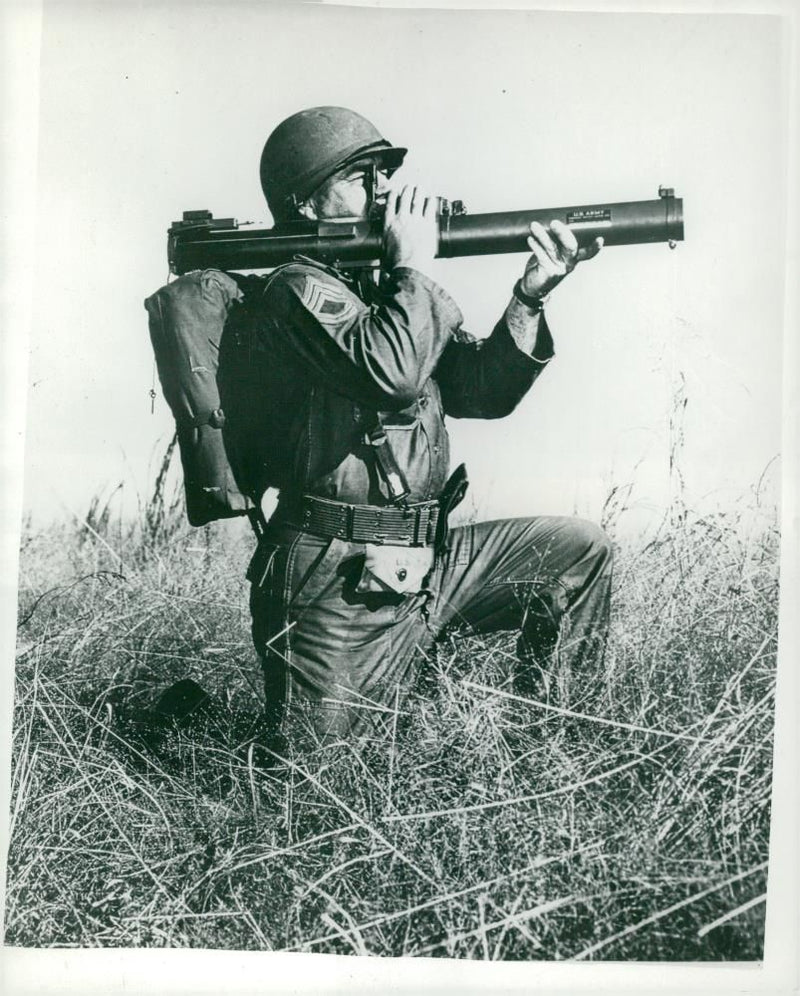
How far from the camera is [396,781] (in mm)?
3123

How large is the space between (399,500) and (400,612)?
0.35m

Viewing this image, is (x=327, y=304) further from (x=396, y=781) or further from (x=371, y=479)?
(x=396, y=781)

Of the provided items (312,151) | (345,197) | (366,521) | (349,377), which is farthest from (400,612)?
(312,151)

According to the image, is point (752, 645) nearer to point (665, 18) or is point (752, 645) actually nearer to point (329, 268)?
point (329, 268)

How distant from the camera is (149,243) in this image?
3236mm

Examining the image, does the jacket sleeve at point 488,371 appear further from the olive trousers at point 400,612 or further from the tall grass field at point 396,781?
the tall grass field at point 396,781

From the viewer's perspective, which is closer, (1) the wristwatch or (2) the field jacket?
(2) the field jacket

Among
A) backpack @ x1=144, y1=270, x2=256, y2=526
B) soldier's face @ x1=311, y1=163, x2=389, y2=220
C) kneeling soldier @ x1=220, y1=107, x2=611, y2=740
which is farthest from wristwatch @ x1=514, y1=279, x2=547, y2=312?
backpack @ x1=144, y1=270, x2=256, y2=526

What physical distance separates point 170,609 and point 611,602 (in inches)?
54.7

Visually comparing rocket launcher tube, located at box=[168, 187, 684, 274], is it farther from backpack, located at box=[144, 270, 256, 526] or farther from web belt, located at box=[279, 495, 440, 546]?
web belt, located at box=[279, 495, 440, 546]

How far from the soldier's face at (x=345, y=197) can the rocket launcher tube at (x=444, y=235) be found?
0.05m

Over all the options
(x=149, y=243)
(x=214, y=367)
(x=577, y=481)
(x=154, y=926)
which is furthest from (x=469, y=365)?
(x=154, y=926)

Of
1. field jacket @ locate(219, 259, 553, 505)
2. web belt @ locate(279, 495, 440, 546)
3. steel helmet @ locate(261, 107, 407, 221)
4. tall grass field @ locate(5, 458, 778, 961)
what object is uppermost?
steel helmet @ locate(261, 107, 407, 221)

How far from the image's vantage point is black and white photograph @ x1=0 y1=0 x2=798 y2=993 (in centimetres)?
312
